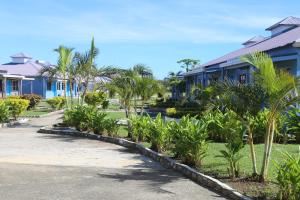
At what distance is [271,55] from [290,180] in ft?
37.8

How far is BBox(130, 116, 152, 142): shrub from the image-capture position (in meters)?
13.9

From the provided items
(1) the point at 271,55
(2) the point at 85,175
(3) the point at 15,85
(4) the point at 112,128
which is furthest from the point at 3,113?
(3) the point at 15,85

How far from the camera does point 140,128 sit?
14.1 m

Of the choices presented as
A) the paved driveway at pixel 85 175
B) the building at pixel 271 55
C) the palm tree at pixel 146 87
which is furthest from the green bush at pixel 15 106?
the palm tree at pixel 146 87

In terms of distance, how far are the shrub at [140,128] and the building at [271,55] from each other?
2911 mm

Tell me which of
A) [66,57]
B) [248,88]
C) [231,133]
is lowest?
[231,133]

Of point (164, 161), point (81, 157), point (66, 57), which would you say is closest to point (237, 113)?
point (164, 161)

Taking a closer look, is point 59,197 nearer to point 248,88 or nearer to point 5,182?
point 5,182

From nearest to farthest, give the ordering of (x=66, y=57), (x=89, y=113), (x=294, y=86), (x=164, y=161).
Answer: (x=294, y=86) → (x=164, y=161) → (x=89, y=113) → (x=66, y=57)

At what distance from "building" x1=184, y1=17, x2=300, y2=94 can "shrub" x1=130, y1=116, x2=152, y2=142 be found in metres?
2.91

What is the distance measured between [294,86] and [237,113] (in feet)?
3.56

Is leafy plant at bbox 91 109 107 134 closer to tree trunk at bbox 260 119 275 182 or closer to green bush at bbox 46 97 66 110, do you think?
tree trunk at bbox 260 119 275 182

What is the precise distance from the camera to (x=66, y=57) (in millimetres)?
20938

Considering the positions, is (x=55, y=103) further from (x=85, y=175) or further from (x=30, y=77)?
(x=85, y=175)
